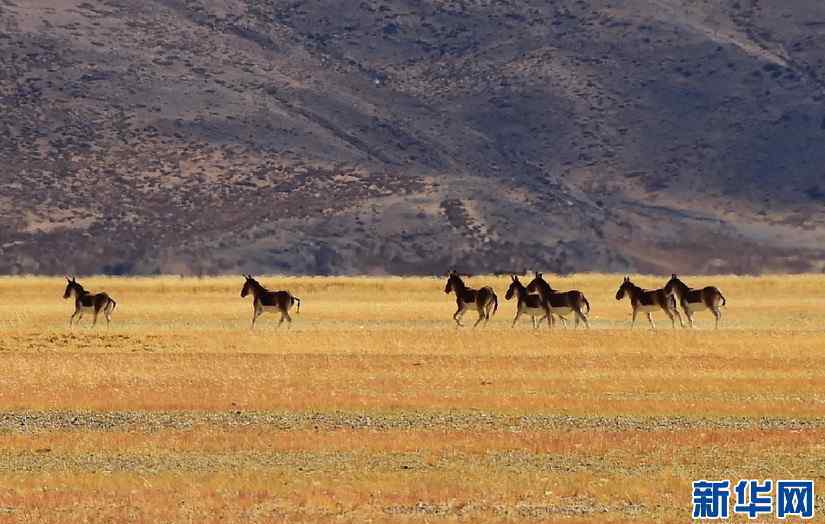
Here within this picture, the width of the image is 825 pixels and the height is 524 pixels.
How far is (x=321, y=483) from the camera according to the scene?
781 inches

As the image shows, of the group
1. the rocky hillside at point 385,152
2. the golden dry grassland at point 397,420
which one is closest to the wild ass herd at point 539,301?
the golden dry grassland at point 397,420

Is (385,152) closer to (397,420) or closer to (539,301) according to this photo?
(539,301)

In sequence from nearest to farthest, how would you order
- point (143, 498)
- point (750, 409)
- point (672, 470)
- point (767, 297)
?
point (143, 498) < point (672, 470) < point (750, 409) < point (767, 297)

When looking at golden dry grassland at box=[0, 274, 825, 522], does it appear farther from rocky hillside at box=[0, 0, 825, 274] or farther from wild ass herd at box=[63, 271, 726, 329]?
rocky hillside at box=[0, 0, 825, 274]

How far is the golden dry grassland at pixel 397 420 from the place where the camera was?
18.8m

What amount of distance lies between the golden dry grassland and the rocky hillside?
299ft

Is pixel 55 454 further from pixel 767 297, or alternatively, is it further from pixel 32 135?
pixel 32 135

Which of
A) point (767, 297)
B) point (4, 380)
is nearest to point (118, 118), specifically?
point (767, 297)

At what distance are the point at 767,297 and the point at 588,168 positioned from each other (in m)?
99.1

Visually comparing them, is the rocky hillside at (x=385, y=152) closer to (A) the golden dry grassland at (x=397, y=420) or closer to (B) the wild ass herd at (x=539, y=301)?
(B) the wild ass herd at (x=539, y=301)

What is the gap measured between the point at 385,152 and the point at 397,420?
461ft

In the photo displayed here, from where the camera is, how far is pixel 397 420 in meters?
26.3

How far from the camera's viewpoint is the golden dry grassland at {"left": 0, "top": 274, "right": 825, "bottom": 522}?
18.8m

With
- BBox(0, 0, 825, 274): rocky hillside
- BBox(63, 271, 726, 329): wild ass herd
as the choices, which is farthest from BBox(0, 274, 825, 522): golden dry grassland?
BBox(0, 0, 825, 274): rocky hillside
